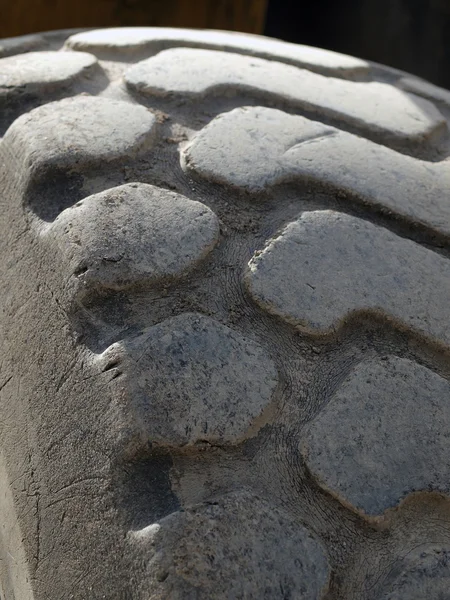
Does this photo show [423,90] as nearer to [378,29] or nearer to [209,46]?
[209,46]

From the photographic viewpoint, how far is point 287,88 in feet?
2.89

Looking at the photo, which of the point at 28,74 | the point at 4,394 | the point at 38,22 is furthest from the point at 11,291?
the point at 38,22

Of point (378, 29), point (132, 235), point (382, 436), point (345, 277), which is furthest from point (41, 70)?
point (378, 29)

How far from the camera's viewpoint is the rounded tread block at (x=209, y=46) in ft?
3.31

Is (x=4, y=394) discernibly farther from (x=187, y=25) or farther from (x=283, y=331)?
(x=187, y=25)

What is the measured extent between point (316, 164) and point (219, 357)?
26 centimetres

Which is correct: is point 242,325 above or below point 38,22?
above

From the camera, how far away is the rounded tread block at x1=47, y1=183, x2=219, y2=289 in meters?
0.60

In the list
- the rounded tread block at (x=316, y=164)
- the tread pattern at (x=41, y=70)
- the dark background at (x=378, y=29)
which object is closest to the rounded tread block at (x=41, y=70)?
the tread pattern at (x=41, y=70)

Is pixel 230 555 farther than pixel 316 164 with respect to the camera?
No

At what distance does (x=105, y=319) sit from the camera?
1.94 feet

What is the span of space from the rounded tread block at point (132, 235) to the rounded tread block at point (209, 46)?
426 mm

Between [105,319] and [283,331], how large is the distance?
0.49 ft

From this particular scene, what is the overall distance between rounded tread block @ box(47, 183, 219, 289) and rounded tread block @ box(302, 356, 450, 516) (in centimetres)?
18
